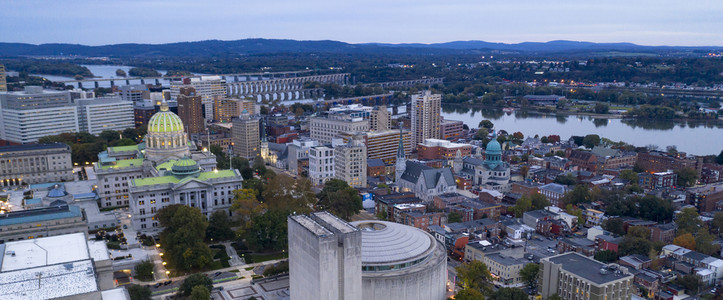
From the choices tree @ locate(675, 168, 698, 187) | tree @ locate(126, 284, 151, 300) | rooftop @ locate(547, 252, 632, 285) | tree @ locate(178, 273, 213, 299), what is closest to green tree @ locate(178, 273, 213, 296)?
tree @ locate(178, 273, 213, 299)

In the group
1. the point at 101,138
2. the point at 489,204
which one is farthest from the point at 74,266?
the point at 101,138

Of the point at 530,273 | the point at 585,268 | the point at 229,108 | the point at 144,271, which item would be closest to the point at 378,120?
the point at 229,108

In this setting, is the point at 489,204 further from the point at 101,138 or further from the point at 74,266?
the point at 101,138

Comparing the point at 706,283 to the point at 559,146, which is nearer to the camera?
the point at 706,283

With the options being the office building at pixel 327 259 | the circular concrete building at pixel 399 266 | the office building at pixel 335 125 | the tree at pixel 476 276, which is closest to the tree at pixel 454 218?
the tree at pixel 476 276

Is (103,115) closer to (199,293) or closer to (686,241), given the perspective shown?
(199,293)

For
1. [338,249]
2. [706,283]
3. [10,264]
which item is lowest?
[706,283]

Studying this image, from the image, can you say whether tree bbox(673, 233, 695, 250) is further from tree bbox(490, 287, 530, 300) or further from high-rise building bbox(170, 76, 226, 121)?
high-rise building bbox(170, 76, 226, 121)
